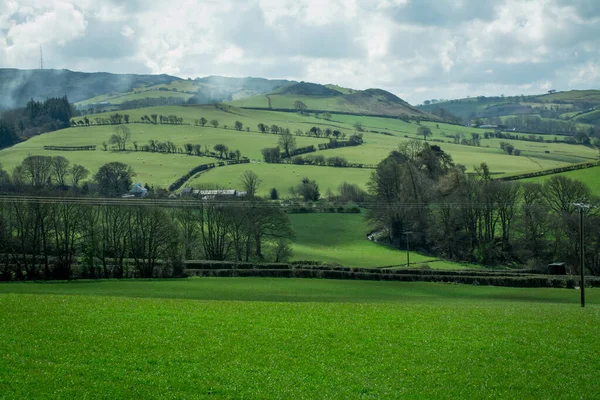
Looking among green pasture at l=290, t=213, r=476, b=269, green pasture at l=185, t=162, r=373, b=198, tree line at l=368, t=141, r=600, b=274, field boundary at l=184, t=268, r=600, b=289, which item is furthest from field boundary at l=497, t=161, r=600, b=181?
field boundary at l=184, t=268, r=600, b=289

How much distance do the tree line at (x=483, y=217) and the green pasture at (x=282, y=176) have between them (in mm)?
19324

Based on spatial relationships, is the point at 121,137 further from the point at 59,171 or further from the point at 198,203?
the point at 198,203

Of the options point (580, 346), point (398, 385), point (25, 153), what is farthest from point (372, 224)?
point (25, 153)

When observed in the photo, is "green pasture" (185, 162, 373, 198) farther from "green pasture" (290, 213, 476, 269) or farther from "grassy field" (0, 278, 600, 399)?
"grassy field" (0, 278, 600, 399)

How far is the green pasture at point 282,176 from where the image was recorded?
105 m

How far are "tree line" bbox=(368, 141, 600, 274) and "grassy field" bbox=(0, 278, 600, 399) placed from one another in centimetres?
3854

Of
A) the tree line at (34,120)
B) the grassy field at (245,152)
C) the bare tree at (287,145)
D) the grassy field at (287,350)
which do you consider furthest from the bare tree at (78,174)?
the grassy field at (287,350)

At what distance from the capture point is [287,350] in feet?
70.6

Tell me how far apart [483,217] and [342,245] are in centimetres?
1926

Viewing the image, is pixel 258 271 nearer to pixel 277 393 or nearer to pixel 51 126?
pixel 277 393

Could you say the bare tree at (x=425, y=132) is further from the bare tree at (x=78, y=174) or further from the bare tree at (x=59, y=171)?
the bare tree at (x=59, y=171)

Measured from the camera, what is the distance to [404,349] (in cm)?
2206

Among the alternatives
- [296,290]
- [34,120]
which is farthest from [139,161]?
[296,290]

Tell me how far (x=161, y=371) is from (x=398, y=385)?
7300mm
